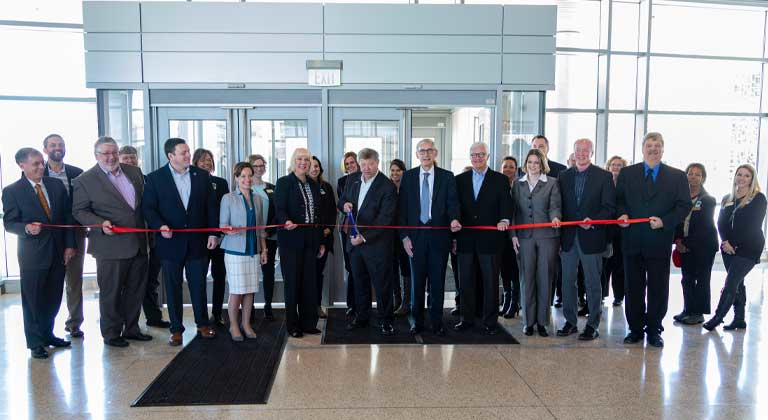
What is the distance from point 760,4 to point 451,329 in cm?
811

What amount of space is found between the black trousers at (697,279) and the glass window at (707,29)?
14.9ft

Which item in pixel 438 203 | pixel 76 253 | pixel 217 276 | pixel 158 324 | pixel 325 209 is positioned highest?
pixel 438 203

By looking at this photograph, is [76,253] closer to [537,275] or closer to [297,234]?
[297,234]

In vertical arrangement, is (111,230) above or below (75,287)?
above

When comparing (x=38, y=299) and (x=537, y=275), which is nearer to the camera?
(x=38, y=299)

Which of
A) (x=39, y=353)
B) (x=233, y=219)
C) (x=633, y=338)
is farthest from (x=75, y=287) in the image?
(x=633, y=338)

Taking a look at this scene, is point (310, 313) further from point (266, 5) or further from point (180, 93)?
point (266, 5)

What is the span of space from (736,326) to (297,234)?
4.59 metres

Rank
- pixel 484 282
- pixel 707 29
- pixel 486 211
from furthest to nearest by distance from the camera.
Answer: pixel 707 29, pixel 484 282, pixel 486 211

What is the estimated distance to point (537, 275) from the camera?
5148 millimetres

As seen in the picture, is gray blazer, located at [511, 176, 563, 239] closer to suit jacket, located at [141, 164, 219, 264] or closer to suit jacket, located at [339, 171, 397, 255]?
suit jacket, located at [339, 171, 397, 255]

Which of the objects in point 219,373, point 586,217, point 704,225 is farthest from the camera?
point 704,225

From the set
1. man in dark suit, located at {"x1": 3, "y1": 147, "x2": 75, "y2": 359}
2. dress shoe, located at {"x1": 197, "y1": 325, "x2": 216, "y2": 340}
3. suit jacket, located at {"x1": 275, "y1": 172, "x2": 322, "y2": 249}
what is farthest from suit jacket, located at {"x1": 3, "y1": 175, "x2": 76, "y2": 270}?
suit jacket, located at {"x1": 275, "y1": 172, "x2": 322, "y2": 249}

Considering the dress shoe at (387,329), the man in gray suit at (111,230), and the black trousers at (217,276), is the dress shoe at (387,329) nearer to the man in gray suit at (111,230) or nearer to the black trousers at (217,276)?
the black trousers at (217,276)
